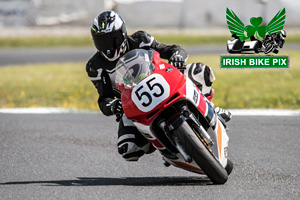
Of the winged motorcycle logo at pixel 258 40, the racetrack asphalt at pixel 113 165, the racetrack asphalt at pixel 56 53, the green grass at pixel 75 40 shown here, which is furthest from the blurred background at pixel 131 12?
the racetrack asphalt at pixel 113 165

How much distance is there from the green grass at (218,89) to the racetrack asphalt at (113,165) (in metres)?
1.99

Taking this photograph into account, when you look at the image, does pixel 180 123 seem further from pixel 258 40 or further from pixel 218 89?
pixel 258 40

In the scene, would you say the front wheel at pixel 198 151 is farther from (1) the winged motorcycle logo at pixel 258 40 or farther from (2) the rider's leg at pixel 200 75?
(1) the winged motorcycle logo at pixel 258 40

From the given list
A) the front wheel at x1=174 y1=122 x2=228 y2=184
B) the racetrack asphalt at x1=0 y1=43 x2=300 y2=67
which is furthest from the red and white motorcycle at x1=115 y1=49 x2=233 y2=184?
the racetrack asphalt at x1=0 y1=43 x2=300 y2=67

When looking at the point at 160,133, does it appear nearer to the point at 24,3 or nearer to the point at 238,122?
the point at 238,122

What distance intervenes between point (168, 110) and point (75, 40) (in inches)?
750

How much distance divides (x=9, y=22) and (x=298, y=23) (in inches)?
418

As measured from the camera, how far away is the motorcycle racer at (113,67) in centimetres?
560

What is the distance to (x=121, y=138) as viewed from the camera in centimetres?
562

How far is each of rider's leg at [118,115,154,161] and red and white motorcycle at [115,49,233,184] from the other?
1.30 ft

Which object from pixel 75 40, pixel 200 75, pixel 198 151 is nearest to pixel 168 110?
pixel 198 151

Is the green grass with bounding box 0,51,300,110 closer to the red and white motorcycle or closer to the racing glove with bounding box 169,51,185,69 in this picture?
the racing glove with bounding box 169,51,185,69

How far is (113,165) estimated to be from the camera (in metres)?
6.29

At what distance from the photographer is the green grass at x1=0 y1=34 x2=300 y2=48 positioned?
21589 mm
